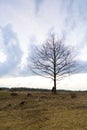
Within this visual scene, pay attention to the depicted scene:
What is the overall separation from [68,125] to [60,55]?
2783cm

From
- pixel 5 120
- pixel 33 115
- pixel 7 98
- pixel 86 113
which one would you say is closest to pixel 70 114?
pixel 86 113

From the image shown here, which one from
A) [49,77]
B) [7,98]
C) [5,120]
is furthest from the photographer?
[49,77]

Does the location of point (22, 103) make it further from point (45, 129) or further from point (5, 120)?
point (45, 129)

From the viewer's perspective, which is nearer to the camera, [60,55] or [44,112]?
[44,112]

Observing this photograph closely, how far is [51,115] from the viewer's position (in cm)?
2428

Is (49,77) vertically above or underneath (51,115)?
above

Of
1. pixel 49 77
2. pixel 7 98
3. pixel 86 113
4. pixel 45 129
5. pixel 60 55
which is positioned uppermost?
pixel 60 55

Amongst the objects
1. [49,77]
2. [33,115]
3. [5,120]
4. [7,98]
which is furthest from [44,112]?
[49,77]

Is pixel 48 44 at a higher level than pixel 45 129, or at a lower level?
higher

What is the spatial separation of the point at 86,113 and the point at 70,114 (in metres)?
1.13

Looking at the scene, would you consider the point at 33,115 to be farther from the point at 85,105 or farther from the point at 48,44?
the point at 48,44

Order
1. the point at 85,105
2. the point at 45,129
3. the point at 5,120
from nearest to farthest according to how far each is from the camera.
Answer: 1. the point at 45,129
2. the point at 5,120
3. the point at 85,105

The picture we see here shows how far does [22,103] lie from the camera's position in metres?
30.7

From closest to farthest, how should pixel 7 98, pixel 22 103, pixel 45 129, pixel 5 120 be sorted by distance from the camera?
pixel 45 129 < pixel 5 120 < pixel 22 103 < pixel 7 98
